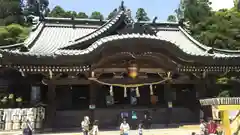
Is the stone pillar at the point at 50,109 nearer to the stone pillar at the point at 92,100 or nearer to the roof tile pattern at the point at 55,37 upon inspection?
the stone pillar at the point at 92,100

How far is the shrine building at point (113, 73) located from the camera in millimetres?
14680

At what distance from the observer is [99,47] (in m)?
14.5

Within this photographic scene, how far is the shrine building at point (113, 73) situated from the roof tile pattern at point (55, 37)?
0.46 ft

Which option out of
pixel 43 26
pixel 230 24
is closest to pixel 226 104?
pixel 43 26

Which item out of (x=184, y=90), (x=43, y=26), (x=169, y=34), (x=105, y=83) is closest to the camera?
(x=105, y=83)

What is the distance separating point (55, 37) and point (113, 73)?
6.13 meters

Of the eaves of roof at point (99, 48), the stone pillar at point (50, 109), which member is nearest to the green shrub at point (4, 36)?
the stone pillar at point (50, 109)

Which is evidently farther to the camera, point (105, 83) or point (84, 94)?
point (84, 94)

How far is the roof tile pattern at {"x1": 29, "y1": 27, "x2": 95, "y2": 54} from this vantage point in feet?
58.0

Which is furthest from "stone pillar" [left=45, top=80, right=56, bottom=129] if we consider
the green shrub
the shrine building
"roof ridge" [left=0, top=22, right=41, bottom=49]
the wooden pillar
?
the green shrub

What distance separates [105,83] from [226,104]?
7908 millimetres

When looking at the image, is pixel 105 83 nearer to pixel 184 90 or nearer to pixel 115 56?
pixel 115 56

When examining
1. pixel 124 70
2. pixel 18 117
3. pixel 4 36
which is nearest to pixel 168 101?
pixel 124 70

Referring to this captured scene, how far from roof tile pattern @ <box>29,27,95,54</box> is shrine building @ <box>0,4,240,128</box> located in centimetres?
14
